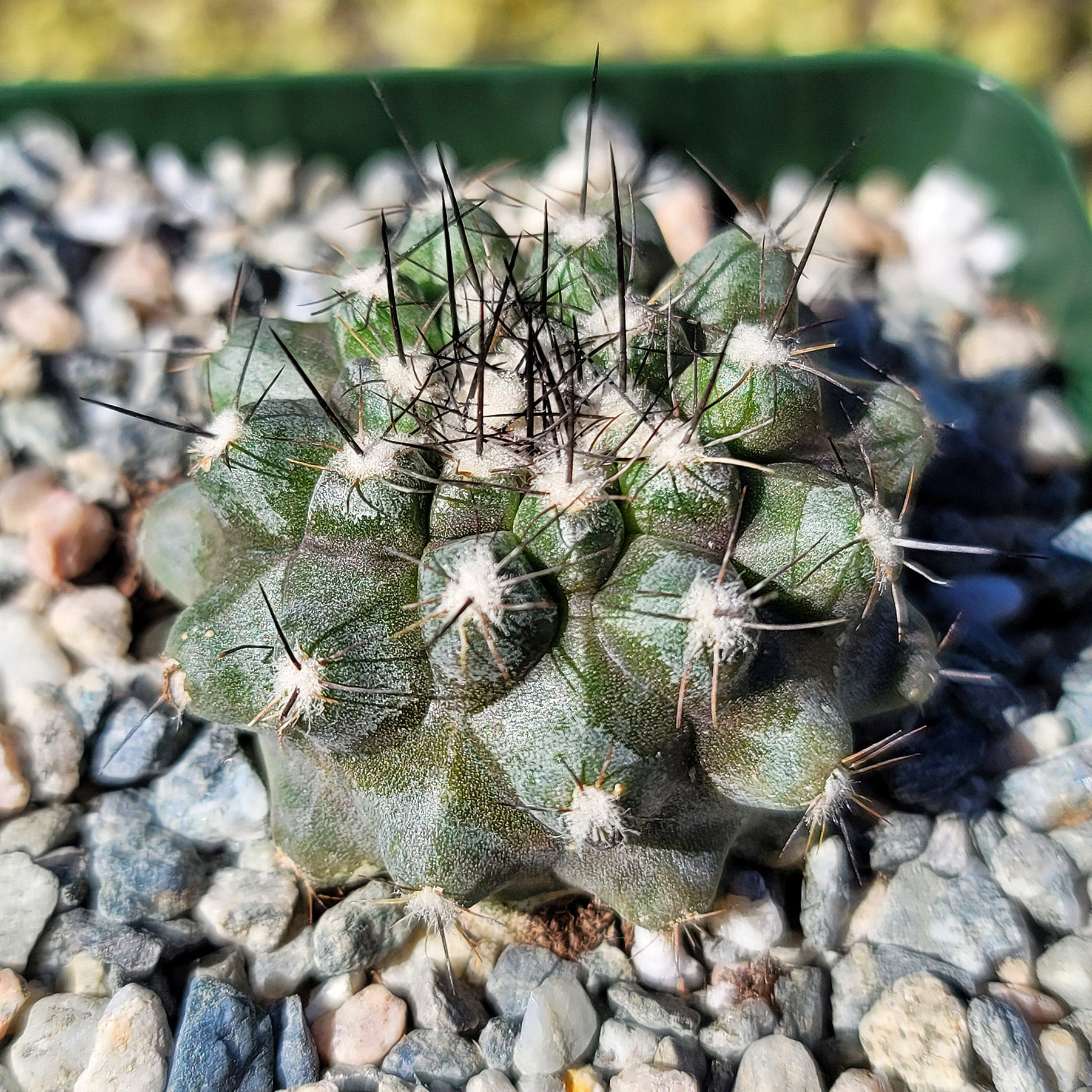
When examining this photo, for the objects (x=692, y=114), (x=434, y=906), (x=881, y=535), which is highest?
(x=881, y=535)

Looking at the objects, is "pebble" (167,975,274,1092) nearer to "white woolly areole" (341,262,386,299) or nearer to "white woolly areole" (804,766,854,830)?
"white woolly areole" (804,766,854,830)

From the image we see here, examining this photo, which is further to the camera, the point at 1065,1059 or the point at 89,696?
the point at 89,696

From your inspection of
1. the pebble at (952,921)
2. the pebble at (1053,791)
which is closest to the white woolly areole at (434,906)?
the pebble at (952,921)

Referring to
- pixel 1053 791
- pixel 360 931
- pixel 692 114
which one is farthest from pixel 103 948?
pixel 692 114

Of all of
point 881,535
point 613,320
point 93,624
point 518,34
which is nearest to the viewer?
point 881,535

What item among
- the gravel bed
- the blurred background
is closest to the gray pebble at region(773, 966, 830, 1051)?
the gravel bed

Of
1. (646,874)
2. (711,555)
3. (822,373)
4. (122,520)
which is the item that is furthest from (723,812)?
(122,520)

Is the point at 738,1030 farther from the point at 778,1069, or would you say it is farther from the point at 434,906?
the point at 434,906
